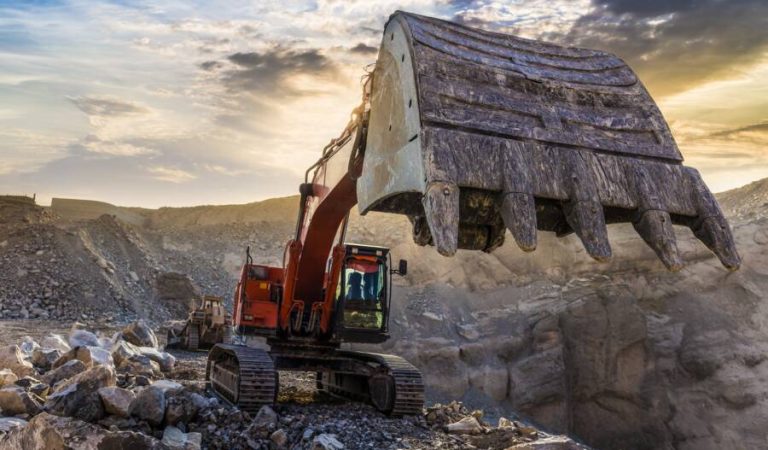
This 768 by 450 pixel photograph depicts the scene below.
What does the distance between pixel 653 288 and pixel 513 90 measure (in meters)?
17.5

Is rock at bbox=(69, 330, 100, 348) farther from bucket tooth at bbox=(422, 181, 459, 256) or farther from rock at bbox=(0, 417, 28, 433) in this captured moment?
bucket tooth at bbox=(422, 181, 459, 256)

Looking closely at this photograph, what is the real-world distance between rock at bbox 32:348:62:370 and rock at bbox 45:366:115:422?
3.26 meters

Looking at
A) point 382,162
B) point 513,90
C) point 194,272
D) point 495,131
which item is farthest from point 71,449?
point 194,272

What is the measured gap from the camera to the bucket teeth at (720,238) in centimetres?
405

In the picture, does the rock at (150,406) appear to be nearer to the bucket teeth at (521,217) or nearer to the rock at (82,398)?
the rock at (82,398)

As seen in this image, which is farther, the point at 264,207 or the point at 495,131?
the point at 264,207

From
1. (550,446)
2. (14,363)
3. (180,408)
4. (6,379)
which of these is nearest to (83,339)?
(14,363)

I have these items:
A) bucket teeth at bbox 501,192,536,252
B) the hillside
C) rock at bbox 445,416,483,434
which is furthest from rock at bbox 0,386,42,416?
the hillside

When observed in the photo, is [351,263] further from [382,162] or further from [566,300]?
[566,300]

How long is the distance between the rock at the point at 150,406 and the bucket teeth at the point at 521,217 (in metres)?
3.84

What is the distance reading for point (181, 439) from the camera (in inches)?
220

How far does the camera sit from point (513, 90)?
14.5 feet

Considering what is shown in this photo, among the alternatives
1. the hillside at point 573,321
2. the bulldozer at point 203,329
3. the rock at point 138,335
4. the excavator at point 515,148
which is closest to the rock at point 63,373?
A: the excavator at point 515,148

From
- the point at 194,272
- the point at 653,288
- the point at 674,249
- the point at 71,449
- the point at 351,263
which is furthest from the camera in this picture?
the point at 194,272
